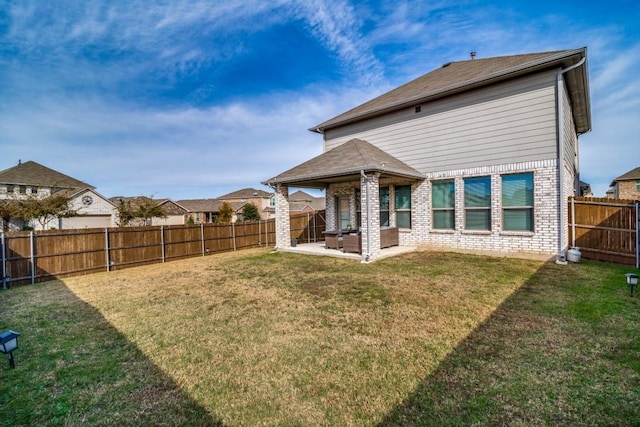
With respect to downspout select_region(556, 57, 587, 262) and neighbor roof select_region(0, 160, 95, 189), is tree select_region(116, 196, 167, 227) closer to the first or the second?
neighbor roof select_region(0, 160, 95, 189)

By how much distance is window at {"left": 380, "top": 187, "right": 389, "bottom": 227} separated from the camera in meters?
11.5

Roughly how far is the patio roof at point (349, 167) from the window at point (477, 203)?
162cm

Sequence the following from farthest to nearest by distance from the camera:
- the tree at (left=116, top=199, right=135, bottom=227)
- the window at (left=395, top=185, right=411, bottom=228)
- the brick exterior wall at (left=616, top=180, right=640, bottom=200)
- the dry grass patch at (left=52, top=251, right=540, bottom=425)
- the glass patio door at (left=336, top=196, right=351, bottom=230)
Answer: the brick exterior wall at (left=616, top=180, right=640, bottom=200) → the tree at (left=116, top=199, right=135, bottom=227) → the glass patio door at (left=336, top=196, right=351, bottom=230) → the window at (left=395, top=185, right=411, bottom=228) → the dry grass patch at (left=52, top=251, right=540, bottom=425)

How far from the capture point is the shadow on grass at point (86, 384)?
94.7 inches

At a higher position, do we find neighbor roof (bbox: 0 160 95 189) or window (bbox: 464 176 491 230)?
neighbor roof (bbox: 0 160 95 189)

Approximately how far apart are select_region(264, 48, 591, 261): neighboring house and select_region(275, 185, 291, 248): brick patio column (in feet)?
0.14

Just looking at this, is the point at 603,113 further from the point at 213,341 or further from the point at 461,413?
the point at 213,341

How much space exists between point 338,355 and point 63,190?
30234 mm

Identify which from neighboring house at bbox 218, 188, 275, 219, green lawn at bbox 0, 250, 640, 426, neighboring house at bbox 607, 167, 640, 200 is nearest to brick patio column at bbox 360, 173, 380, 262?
green lawn at bbox 0, 250, 640, 426

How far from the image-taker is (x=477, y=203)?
9328 mm

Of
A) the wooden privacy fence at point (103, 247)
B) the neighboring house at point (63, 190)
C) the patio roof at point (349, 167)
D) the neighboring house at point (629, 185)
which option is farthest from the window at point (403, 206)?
the neighboring house at point (629, 185)

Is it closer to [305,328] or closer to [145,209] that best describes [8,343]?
[305,328]

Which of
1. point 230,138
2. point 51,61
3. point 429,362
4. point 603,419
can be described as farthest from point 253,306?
point 230,138

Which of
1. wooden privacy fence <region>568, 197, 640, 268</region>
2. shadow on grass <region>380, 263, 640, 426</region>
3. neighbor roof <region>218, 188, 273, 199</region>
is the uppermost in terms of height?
neighbor roof <region>218, 188, 273, 199</region>
